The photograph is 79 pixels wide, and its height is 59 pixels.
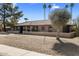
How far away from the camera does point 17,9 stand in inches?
375

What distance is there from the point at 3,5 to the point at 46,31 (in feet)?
7.20

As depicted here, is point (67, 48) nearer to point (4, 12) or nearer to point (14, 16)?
point (14, 16)

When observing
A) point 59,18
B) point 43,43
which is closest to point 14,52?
point 43,43

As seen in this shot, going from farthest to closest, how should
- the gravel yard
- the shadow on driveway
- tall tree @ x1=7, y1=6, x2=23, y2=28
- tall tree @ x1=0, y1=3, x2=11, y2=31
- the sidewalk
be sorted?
1. the gravel yard
2. the shadow on driveway
3. tall tree @ x1=0, y1=3, x2=11, y2=31
4. tall tree @ x1=7, y1=6, x2=23, y2=28
5. the sidewalk

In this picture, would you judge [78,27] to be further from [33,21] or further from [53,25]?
[33,21]

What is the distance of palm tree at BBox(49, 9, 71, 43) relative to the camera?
10.1 meters

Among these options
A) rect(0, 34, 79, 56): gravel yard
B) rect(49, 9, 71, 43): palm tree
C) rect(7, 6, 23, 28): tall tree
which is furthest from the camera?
rect(49, 9, 71, 43): palm tree

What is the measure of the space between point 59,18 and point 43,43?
1495mm

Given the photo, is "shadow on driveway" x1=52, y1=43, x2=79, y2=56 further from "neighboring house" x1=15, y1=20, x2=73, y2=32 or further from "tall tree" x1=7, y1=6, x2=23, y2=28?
"tall tree" x1=7, y1=6, x2=23, y2=28

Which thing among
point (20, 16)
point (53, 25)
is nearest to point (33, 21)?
point (20, 16)

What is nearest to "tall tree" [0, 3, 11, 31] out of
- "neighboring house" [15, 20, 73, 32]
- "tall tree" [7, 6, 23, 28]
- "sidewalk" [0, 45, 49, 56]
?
"tall tree" [7, 6, 23, 28]

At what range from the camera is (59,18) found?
10.7m

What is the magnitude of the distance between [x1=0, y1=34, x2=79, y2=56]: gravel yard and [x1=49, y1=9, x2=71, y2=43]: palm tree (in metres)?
0.37

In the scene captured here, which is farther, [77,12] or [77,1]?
[77,12]
